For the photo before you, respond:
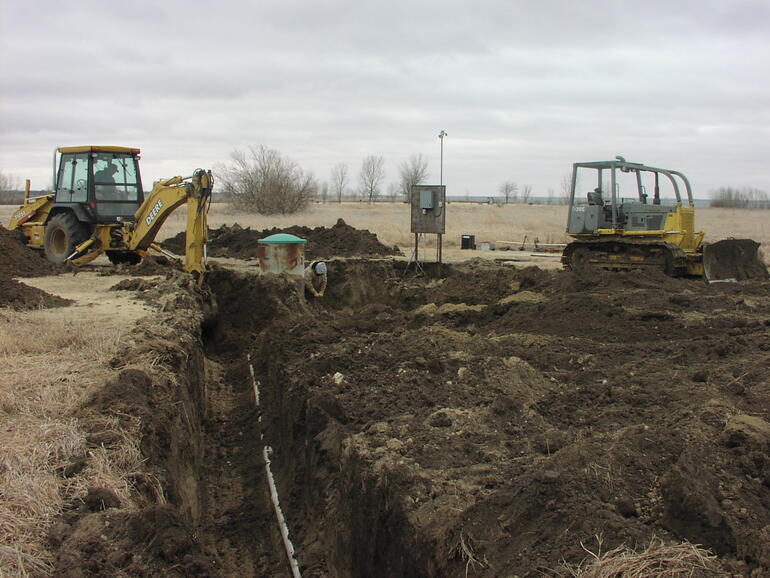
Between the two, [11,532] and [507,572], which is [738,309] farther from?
[11,532]

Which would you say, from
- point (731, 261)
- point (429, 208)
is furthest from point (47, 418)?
point (731, 261)

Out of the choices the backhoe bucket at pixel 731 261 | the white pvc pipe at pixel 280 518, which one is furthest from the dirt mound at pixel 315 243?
the white pvc pipe at pixel 280 518

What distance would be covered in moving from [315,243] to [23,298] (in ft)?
37.8

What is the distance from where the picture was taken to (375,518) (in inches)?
182

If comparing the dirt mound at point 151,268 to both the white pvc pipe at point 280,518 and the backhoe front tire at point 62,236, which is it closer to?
the backhoe front tire at point 62,236

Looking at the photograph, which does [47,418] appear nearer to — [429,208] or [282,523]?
[282,523]

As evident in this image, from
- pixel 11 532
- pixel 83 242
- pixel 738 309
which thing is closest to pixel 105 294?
pixel 83 242

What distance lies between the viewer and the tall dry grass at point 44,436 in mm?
3461

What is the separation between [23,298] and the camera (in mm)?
9336

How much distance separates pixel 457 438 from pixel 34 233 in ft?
45.4

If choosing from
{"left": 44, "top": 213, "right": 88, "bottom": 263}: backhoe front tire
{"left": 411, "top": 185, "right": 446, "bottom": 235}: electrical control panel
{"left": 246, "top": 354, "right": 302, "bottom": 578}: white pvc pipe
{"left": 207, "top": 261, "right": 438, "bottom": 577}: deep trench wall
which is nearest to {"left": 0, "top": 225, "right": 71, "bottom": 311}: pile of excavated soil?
{"left": 44, "top": 213, "right": 88, "bottom": 263}: backhoe front tire

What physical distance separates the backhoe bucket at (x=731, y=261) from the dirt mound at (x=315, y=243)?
9.04m

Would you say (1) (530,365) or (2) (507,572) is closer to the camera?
(2) (507,572)

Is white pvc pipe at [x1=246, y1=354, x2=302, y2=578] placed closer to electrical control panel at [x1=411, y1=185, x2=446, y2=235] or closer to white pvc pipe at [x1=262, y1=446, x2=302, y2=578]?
white pvc pipe at [x1=262, y1=446, x2=302, y2=578]
